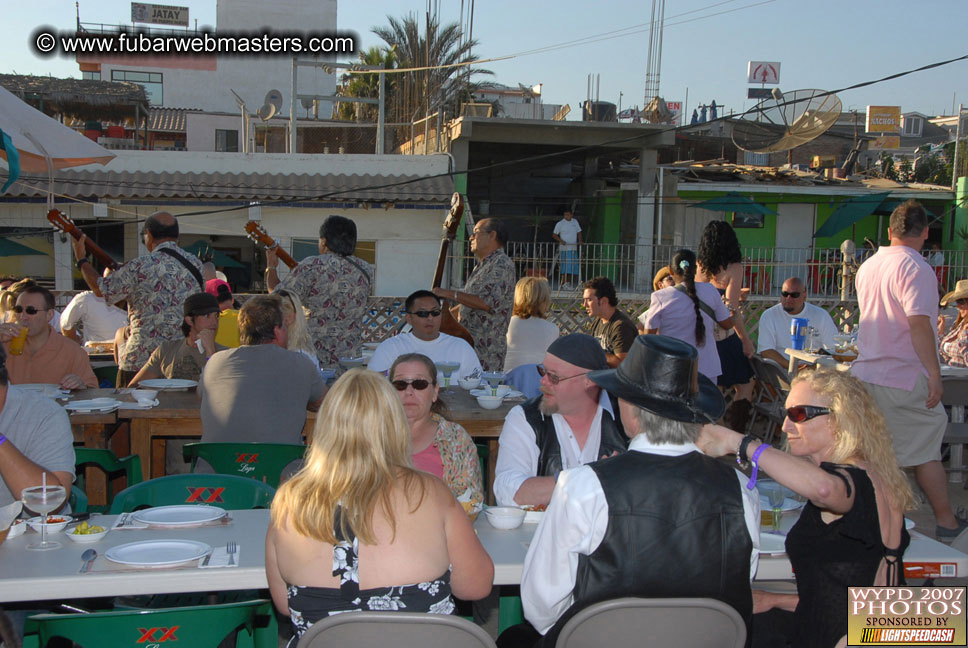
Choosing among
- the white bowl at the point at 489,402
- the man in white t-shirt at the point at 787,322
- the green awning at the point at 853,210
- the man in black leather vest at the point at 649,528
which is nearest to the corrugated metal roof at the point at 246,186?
the man in white t-shirt at the point at 787,322

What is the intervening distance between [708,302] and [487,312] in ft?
5.73

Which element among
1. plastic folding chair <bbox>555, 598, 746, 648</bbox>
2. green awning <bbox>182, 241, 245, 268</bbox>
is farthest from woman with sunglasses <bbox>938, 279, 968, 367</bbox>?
green awning <bbox>182, 241, 245, 268</bbox>

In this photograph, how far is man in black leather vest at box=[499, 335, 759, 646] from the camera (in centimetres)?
226

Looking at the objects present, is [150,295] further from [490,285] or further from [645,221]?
[645,221]

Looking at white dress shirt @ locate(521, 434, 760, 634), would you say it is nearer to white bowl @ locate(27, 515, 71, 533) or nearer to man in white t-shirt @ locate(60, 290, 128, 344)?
white bowl @ locate(27, 515, 71, 533)

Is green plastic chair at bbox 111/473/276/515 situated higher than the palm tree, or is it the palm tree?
the palm tree

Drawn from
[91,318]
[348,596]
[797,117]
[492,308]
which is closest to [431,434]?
[348,596]

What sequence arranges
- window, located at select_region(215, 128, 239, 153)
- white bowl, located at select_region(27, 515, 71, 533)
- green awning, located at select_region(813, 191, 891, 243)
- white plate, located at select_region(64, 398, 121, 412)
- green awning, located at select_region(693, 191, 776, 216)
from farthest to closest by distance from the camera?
window, located at select_region(215, 128, 239, 153) → green awning, located at select_region(813, 191, 891, 243) → green awning, located at select_region(693, 191, 776, 216) → white plate, located at select_region(64, 398, 121, 412) → white bowl, located at select_region(27, 515, 71, 533)

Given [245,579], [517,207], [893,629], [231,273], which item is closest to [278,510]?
[245,579]

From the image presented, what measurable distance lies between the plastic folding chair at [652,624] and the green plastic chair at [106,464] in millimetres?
2845

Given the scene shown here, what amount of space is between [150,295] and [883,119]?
38.9 metres

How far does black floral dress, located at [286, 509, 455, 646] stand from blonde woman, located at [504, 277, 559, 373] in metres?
4.01

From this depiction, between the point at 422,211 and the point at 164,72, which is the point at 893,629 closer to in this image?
the point at 422,211

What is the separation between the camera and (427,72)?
82.7ft
